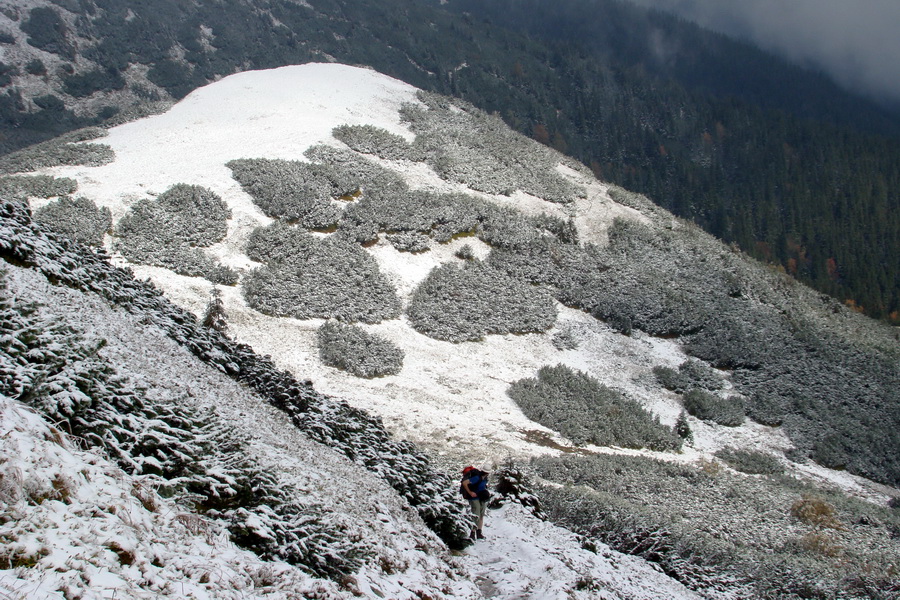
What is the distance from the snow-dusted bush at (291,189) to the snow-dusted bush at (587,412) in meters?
13.0

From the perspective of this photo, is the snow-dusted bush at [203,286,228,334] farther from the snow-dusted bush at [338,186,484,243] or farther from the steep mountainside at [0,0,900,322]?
the steep mountainside at [0,0,900,322]

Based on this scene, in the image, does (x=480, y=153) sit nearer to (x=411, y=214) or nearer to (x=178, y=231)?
(x=411, y=214)

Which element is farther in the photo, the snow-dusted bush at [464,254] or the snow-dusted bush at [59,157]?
the snow-dusted bush at [464,254]

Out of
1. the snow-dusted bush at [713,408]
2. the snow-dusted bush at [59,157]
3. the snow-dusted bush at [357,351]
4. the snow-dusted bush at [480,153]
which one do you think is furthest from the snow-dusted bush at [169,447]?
the snow-dusted bush at [480,153]

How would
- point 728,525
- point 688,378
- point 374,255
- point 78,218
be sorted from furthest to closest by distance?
point 374,255 < point 688,378 < point 78,218 < point 728,525

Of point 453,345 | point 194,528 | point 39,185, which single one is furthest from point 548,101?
point 194,528

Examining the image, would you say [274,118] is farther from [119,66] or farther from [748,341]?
[119,66]

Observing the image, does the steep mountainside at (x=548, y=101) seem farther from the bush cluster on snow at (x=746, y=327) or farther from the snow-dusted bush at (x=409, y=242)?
the bush cluster on snow at (x=746, y=327)

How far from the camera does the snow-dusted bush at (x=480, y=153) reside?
3781cm

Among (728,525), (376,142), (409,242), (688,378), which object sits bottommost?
(688,378)

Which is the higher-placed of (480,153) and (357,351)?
(480,153)

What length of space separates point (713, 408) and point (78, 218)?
84.8 ft

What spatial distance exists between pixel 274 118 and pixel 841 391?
3308 cm

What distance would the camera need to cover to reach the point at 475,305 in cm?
2778
